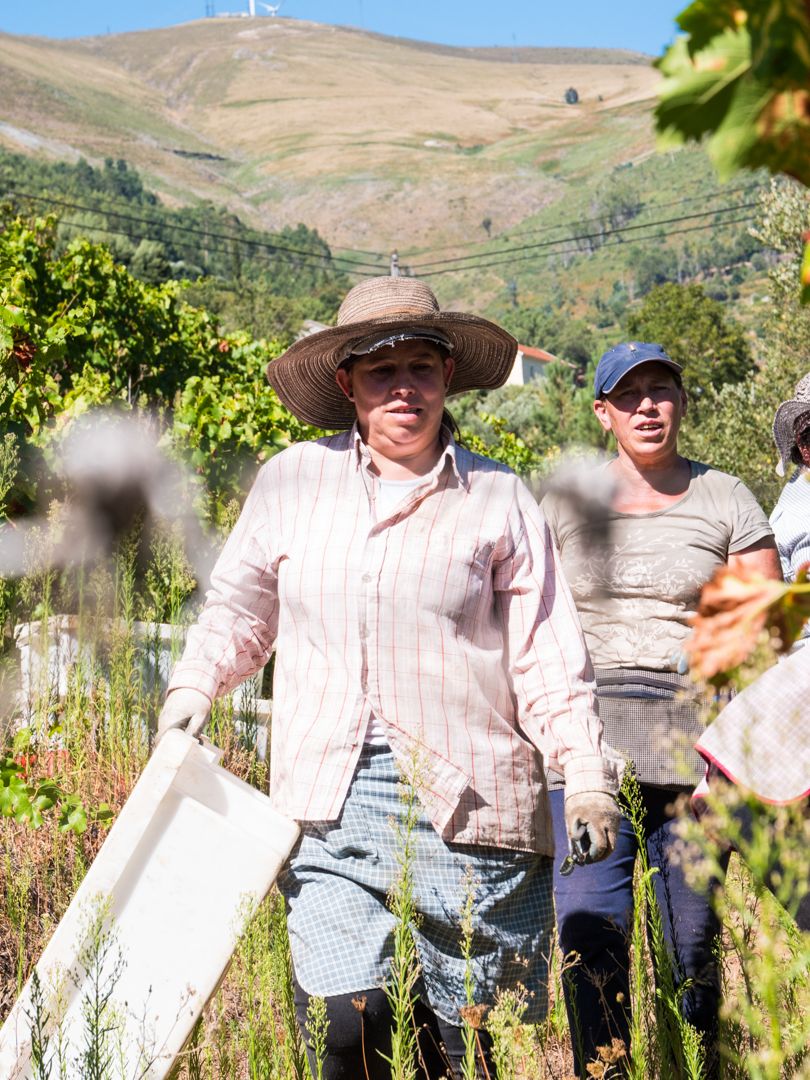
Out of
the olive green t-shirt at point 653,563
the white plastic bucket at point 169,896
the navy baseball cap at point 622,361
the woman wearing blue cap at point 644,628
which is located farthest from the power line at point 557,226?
the white plastic bucket at point 169,896

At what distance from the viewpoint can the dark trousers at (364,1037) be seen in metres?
2.35

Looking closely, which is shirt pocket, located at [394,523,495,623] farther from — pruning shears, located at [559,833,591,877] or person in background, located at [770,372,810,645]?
person in background, located at [770,372,810,645]

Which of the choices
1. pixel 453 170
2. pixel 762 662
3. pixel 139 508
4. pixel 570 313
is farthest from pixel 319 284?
pixel 453 170

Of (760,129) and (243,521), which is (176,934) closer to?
(243,521)

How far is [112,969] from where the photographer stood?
2.14m

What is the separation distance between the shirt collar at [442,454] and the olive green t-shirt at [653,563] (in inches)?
18.6

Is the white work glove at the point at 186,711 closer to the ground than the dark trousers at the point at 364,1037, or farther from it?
farther from it

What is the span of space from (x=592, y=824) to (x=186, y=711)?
→ 82cm

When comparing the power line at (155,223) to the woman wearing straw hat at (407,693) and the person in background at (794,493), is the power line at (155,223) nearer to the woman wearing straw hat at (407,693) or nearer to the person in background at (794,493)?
the person in background at (794,493)

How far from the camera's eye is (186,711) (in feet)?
8.06

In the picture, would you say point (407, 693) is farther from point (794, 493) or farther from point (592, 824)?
point (794, 493)

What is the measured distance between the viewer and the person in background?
3.21 meters

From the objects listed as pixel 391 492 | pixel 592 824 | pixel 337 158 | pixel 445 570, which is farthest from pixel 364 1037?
pixel 337 158

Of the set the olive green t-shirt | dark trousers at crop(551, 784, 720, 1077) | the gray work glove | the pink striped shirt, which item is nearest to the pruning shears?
the gray work glove
